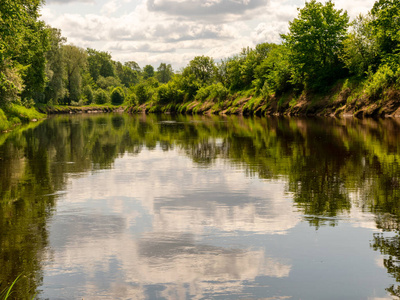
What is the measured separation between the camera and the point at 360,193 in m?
12.6

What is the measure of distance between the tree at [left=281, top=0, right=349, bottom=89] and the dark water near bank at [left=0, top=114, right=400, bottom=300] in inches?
1993

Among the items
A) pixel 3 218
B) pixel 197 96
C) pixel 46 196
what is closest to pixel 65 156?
pixel 46 196

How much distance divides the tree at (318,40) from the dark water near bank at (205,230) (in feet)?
166

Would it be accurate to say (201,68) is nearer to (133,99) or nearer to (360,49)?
(133,99)

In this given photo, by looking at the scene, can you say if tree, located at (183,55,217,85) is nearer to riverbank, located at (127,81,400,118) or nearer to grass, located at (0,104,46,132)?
riverbank, located at (127,81,400,118)

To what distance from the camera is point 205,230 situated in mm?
9555

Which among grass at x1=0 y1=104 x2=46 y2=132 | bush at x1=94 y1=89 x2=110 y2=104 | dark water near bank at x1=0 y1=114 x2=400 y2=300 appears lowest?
dark water near bank at x1=0 y1=114 x2=400 y2=300

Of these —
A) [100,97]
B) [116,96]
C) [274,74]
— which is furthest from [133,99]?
[274,74]

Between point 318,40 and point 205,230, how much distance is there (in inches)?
2453

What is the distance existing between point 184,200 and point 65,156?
13.3 metres

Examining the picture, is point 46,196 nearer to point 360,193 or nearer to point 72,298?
point 72,298

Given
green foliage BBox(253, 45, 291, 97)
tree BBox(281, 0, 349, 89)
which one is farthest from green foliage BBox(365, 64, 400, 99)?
green foliage BBox(253, 45, 291, 97)

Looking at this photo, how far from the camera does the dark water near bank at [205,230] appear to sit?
267 inches

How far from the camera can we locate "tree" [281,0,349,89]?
216ft
